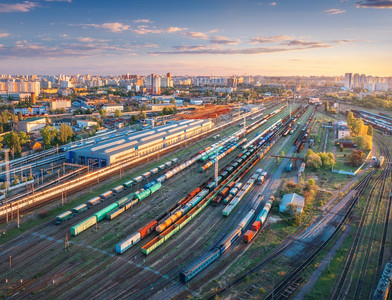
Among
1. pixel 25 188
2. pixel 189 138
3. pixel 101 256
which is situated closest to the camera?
pixel 101 256

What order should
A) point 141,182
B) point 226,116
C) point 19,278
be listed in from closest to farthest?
point 19,278 → point 141,182 → point 226,116

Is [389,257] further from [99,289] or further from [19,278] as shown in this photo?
[19,278]

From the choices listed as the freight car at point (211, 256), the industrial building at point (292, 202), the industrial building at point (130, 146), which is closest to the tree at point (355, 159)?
the industrial building at point (292, 202)

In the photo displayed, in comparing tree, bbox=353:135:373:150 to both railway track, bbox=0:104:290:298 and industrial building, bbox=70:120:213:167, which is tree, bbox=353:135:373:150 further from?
railway track, bbox=0:104:290:298

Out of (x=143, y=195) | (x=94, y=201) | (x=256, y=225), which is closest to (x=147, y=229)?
(x=143, y=195)

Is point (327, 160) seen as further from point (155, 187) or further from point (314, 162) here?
point (155, 187)

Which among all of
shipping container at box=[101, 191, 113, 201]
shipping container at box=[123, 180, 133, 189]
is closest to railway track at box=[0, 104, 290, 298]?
shipping container at box=[101, 191, 113, 201]

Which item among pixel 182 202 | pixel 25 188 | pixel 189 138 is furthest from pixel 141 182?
pixel 189 138
